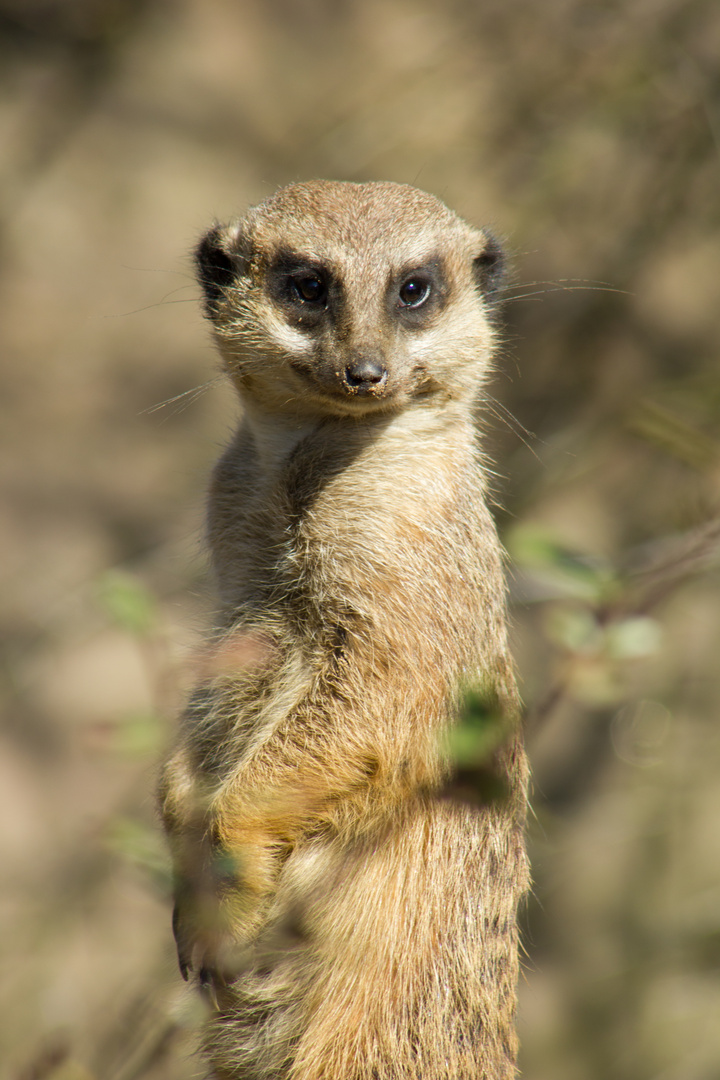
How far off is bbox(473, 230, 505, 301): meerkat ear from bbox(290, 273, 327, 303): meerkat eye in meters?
0.53

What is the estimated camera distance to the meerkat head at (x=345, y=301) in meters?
2.00

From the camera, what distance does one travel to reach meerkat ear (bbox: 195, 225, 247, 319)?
2.34 m

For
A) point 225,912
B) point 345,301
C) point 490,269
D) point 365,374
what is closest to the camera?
point 225,912

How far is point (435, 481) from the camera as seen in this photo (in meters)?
2.12

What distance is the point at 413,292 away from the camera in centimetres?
217

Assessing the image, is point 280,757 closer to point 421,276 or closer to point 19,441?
point 421,276

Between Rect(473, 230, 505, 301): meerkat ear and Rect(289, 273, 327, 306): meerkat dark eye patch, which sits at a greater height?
Rect(289, 273, 327, 306): meerkat dark eye patch

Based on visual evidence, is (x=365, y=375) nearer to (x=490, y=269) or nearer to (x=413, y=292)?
(x=413, y=292)

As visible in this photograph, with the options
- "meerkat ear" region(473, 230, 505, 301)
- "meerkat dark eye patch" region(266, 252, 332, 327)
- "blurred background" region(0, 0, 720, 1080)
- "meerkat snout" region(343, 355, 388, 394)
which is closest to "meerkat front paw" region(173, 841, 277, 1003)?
"meerkat snout" region(343, 355, 388, 394)

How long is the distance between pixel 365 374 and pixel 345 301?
10.7 inches

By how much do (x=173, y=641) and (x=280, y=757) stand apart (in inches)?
30.0

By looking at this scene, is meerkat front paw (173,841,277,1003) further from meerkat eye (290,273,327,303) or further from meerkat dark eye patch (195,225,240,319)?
meerkat dark eye patch (195,225,240,319)

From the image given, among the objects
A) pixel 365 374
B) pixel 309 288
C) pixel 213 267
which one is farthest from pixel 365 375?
pixel 213 267

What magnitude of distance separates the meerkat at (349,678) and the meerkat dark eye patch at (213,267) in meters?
0.04
